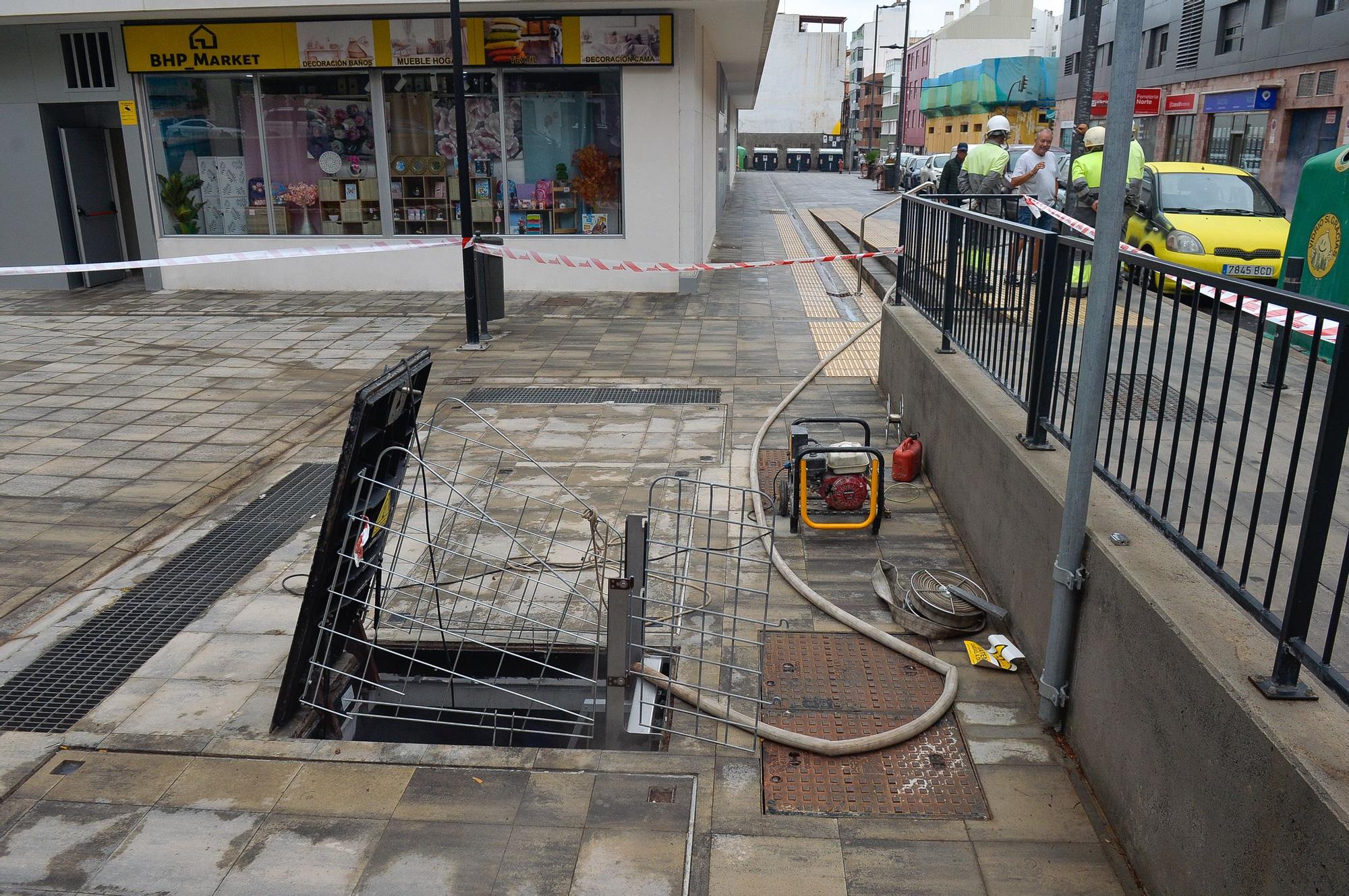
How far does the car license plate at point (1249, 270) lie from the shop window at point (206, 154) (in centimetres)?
1233

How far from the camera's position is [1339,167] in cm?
753

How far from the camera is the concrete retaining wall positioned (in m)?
2.27

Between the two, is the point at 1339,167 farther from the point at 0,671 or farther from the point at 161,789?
the point at 0,671

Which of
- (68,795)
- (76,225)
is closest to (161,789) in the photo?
(68,795)

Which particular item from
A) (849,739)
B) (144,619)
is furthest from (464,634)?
(849,739)

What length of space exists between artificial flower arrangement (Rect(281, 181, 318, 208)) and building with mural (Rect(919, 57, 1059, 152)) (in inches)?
1405

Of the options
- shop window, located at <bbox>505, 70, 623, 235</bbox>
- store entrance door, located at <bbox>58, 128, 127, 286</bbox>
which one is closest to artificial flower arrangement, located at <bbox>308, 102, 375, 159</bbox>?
shop window, located at <bbox>505, 70, 623, 235</bbox>

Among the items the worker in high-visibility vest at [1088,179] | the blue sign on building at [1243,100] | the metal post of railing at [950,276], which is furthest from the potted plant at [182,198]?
the blue sign on building at [1243,100]

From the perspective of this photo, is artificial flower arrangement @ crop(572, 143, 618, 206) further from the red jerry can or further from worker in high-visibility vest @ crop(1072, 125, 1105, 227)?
the red jerry can

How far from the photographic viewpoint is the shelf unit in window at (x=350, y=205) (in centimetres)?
1442

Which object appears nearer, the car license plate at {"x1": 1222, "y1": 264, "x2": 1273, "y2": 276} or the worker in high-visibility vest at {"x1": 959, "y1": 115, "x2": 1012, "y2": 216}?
the worker in high-visibility vest at {"x1": 959, "y1": 115, "x2": 1012, "y2": 216}

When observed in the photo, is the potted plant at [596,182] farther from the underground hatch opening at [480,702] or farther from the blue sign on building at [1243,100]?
the blue sign on building at [1243,100]

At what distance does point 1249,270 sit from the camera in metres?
12.0

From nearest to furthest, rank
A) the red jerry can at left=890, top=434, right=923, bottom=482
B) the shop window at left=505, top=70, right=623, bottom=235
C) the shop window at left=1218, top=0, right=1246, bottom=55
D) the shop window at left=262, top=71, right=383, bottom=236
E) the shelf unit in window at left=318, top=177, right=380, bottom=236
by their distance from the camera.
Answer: the red jerry can at left=890, top=434, right=923, bottom=482 < the shop window at left=505, top=70, right=623, bottom=235 < the shop window at left=262, top=71, right=383, bottom=236 < the shelf unit in window at left=318, top=177, right=380, bottom=236 < the shop window at left=1218, top=0, right=1246, bottom=55
